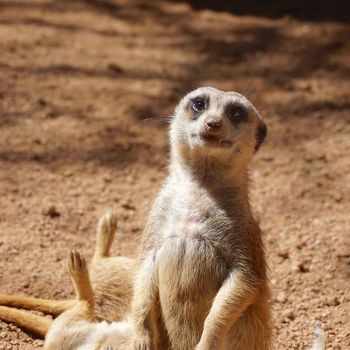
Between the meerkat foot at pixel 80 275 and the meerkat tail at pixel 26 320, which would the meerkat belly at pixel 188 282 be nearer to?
the meerkat foot at pixel 80 275

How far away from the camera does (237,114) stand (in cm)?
277

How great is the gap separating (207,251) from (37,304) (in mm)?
948

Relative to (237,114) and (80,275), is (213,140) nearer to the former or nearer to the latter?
(237,114)

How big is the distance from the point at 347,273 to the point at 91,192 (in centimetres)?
149

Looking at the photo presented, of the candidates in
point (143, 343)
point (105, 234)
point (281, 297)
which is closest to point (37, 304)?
point (105, 234)

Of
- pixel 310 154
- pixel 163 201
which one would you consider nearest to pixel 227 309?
pixel 163 201

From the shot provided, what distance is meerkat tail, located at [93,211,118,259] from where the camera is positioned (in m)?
3.44

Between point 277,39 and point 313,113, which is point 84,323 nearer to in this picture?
point 313,113

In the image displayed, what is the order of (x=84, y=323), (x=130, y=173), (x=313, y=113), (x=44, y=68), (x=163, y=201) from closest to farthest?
(x=163, y=201) < (x=84, y=323) < (x=130, y=173) < (x=313, y=113) < (x=44, y=68)

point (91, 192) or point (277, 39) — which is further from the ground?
point (277, 39)

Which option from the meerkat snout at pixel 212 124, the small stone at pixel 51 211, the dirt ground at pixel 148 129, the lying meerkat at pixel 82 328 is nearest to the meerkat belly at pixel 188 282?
the lying meerkat at pixel 82 328

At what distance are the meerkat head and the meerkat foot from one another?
649 millimetres

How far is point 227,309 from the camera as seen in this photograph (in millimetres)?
2490

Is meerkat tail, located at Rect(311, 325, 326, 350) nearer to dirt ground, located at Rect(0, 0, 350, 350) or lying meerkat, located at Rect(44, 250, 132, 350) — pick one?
dirt ground, located at Rect(0, 0, 350, 350)
